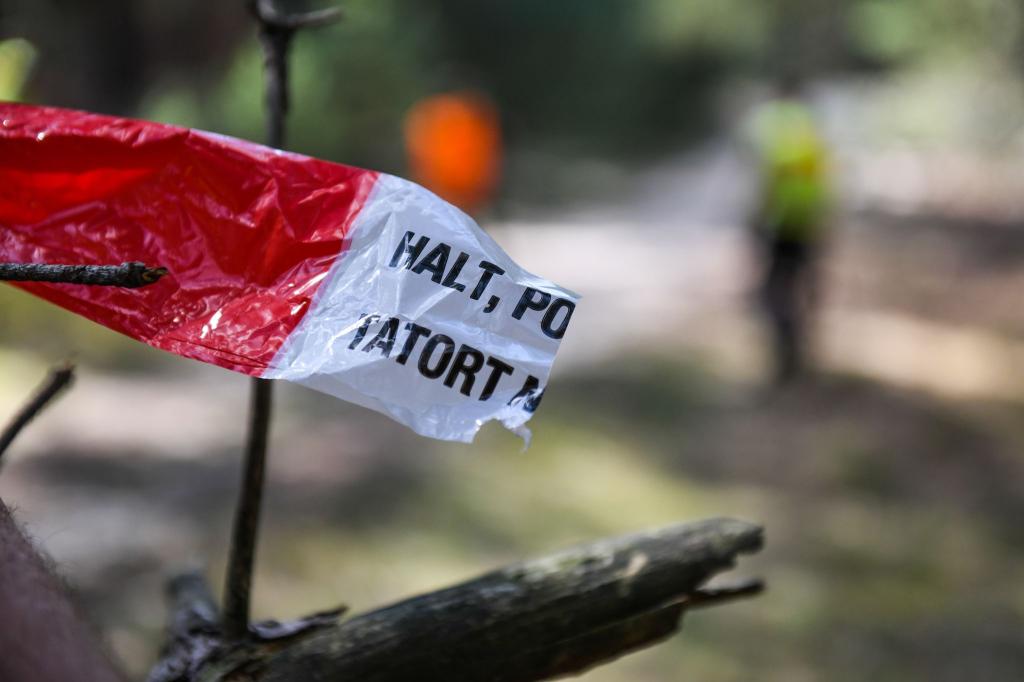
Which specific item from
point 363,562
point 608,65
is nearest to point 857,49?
point 608,65

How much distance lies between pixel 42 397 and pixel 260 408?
1.34ft

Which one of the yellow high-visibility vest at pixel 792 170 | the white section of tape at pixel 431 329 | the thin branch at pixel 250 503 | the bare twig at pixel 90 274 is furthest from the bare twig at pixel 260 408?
the yellow high-visibility vest at pixel 792 170

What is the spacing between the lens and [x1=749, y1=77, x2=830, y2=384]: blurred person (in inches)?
288

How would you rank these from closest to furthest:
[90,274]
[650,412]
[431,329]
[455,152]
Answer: [90,274], [431,329], [650,412], [455,152]

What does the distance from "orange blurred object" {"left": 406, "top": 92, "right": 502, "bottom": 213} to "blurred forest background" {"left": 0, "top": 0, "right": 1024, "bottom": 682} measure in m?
1.59

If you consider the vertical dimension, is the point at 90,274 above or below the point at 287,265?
below

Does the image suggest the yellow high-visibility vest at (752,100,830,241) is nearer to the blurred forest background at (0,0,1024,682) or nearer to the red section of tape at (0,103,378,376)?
the blurred forest background at (0,0,1024,682)

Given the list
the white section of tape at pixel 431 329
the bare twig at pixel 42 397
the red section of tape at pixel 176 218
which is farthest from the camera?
the bare twig at pixel 42 397

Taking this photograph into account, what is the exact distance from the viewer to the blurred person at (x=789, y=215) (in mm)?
7305

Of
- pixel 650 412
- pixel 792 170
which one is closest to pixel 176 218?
pixel 650 412

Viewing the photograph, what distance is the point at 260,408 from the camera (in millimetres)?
2064

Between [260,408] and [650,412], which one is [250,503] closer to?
[260,408]

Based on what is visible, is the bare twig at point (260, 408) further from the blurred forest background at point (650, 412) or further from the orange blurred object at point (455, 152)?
the orange blurred object at point (455, 152)

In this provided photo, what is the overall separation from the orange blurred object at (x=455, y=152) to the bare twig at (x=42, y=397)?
814 centimetres
